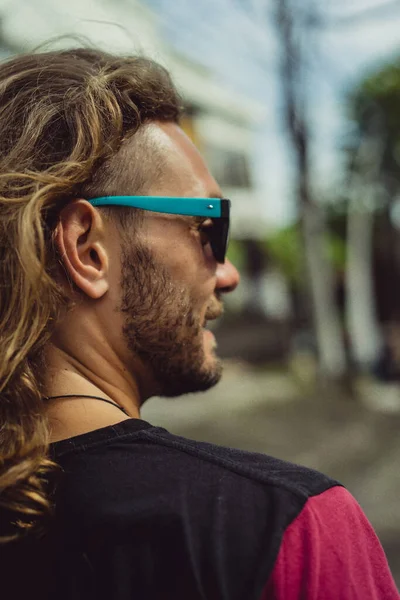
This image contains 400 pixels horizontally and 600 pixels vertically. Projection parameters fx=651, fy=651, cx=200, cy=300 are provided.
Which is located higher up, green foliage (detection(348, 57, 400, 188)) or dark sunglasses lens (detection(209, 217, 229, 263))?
green foliage (detection(348, 57, 400, 188))


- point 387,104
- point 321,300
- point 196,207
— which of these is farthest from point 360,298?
point 387,104

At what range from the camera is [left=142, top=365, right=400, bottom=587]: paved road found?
6234 mm

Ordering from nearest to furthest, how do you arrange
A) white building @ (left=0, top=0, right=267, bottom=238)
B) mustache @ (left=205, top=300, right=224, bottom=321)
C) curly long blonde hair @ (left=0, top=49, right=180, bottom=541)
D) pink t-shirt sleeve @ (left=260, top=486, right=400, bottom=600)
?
pink t-shirt sleeve @ (left=260, top=486, right=400, bottom=600), curly long blonde hair @ (left=0, top=49, right=180, bottom=541), mustache @ (left=205, top=300, right=224, bottom=321), white building @ (left=0, top=0, right=267, bottom=238)

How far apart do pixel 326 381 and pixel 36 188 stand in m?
10.5

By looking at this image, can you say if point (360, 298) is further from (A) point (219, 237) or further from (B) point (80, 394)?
(B) point (80, 394)

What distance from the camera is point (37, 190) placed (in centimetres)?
138

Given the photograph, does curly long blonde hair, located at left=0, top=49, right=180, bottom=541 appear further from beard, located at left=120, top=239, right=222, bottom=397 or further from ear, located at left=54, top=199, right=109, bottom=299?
beard, located at left=120, top=239, right=222, bottom=397

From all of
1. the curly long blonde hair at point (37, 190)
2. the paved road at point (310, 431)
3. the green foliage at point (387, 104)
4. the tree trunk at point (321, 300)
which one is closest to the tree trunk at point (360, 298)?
the tree trunk at point (321, 300)

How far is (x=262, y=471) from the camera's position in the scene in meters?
1.17

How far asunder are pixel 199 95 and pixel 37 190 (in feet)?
56.1

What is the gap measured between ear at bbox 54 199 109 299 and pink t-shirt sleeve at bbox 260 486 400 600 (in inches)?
25.7

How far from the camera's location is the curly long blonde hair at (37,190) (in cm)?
125

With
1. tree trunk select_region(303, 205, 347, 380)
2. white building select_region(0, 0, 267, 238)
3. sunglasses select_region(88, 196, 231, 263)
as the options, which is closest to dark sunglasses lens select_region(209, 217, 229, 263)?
sunglasses select_region(88, 196, 231, 263)

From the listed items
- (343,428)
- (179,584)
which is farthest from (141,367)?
(343,428)
